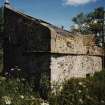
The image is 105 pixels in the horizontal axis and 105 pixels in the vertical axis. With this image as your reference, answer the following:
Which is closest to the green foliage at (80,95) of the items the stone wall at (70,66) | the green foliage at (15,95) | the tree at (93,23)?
the stone wall at (70,66)

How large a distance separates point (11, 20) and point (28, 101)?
503 centimetres

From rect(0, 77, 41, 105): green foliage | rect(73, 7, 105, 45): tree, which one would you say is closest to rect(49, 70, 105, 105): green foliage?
rect(0, 77, 41, 105): green foliage

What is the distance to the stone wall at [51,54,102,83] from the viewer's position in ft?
33.5

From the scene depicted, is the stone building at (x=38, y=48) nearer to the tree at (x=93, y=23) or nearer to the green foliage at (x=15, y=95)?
the green foliage at (x=15, y=95)

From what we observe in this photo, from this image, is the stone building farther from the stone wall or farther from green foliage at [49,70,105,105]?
green foliage at [49,70,105,105]

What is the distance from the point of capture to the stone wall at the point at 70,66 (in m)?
10.2

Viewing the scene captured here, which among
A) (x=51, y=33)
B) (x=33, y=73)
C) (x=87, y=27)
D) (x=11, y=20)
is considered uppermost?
(x=87, y=27)

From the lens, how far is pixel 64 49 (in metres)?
10.8

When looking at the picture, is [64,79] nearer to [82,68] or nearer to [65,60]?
[65,60]

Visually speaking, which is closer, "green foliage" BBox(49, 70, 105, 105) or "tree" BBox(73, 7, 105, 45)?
"green foliage" BBox(49, 70, 105, 105)

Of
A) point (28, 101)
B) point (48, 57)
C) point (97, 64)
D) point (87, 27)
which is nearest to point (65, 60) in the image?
point (48, 57)

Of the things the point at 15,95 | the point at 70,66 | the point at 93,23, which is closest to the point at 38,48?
the point at 70,66

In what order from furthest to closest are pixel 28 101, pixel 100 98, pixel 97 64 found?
pixel 97 64, pixel 100 98, pixel 28 101

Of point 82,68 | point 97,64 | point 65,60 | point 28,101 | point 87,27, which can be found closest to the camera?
point 28,101
